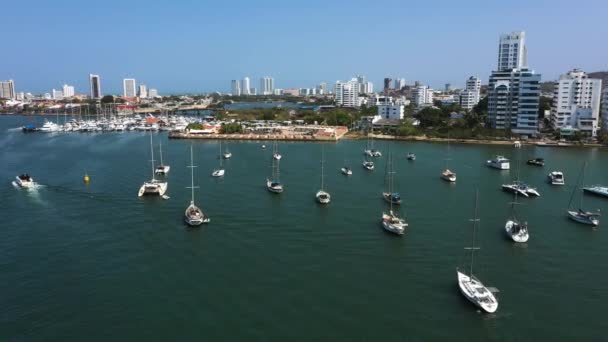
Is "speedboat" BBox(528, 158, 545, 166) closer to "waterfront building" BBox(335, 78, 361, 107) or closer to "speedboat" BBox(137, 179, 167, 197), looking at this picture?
"speedboat" BBox(137, 179, 167, 197)

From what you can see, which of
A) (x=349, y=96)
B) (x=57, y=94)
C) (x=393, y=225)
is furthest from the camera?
(x=57, y=94)

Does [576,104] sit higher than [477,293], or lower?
higher

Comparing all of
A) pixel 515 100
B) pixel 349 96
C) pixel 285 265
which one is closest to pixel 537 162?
pixel 515 100

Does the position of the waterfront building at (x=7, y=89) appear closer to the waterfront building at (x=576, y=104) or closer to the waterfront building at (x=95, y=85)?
the waterfront building at (x=95, y=85)

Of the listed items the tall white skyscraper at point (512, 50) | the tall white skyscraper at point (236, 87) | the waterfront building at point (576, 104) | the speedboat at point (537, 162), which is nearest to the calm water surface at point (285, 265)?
the speedboat at point (537, 162)

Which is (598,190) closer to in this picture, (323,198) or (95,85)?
(323,198)
